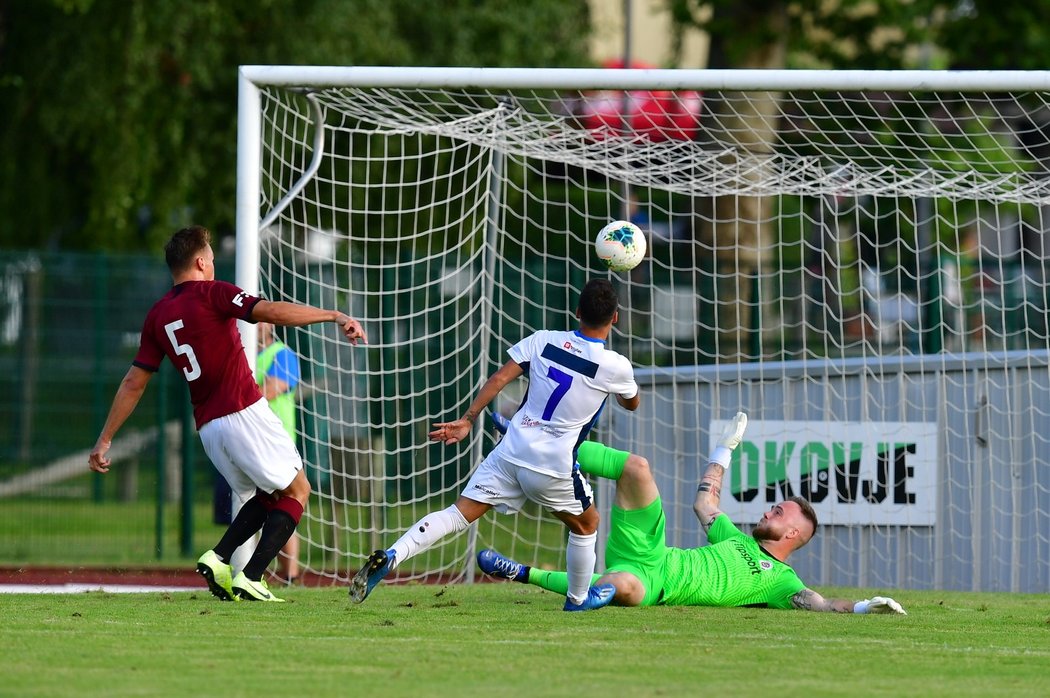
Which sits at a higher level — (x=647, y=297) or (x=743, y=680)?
(x=647, y=297)

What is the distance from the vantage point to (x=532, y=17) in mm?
21156

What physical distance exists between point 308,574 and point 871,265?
20.2 feet

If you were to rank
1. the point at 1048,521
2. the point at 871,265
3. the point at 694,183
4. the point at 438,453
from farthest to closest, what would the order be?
the point at 871,265 < the point at 438,453 < the point at 694,183 < the point at 1048,521

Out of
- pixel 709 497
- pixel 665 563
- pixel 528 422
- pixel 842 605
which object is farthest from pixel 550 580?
pixel 842 605

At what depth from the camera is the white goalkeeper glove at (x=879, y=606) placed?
25.3 feet

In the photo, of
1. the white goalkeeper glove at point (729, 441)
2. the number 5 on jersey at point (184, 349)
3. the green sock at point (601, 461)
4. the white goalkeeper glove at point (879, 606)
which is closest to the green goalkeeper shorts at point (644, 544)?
the green sock at point (601, 461)

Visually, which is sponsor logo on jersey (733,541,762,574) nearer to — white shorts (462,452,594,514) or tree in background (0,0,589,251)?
white shorts (462,452,594,514)

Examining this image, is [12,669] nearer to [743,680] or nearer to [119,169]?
[743,680]

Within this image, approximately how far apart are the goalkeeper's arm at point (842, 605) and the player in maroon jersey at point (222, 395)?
9.15 ft

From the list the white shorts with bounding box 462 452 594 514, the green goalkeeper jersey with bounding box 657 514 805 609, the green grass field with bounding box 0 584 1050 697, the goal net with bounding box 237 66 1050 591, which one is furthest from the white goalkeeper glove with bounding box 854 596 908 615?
the goal net with bounding box 237 66 1050 591

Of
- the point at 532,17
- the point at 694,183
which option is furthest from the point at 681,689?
the point at 532,17

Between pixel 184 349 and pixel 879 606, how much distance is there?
3892 millimetres

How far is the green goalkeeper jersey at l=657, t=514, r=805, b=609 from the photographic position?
8109mm

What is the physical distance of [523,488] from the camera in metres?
7.66
